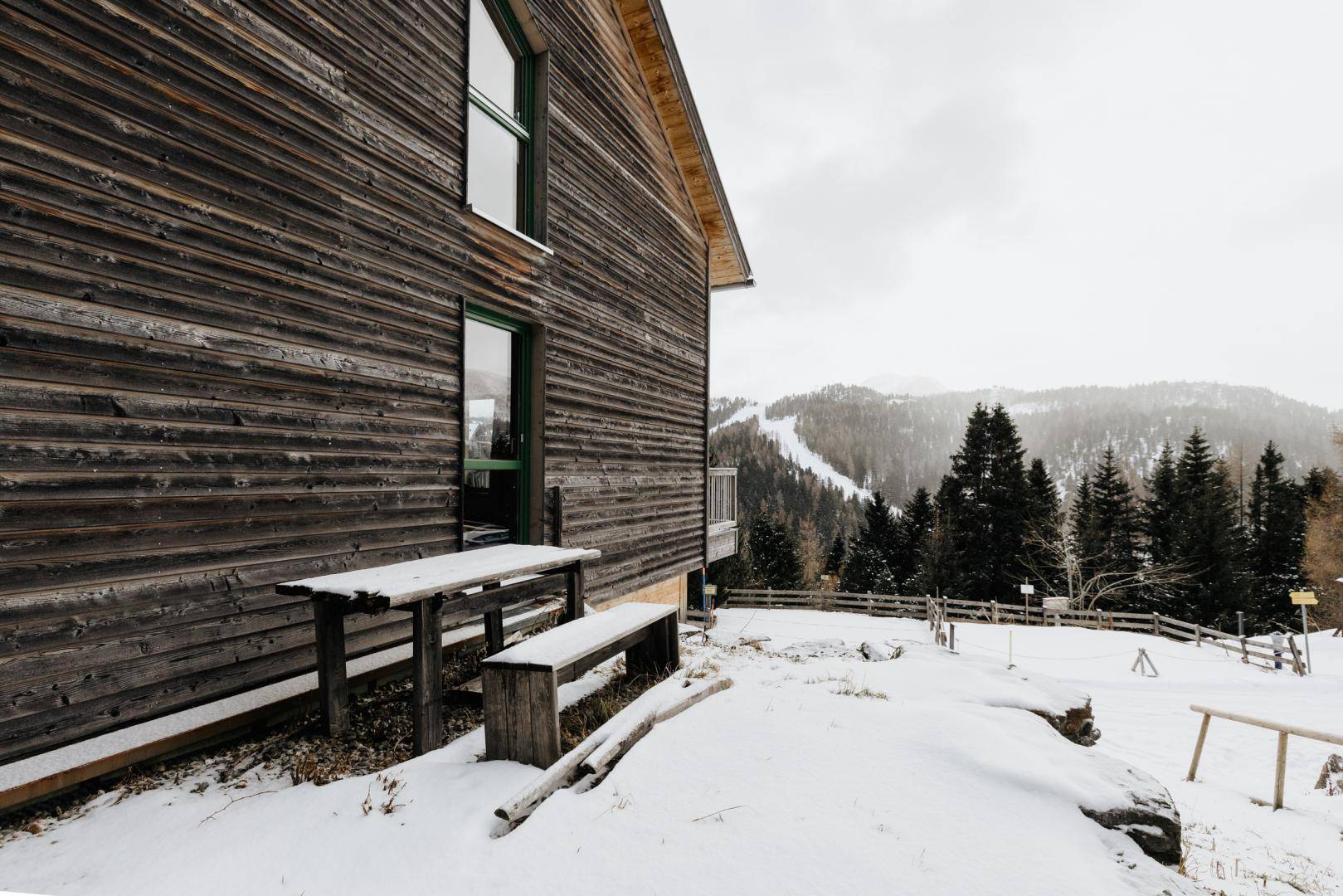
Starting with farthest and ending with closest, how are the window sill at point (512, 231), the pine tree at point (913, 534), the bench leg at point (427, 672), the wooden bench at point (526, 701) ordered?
1. the pine tree at point (913, 534)
2. the window sill at point (512, 231)
3. the bench leg at point (427, 672)
4. the wooden bench at point (526, 701)

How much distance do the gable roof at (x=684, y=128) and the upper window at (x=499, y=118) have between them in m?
2.39

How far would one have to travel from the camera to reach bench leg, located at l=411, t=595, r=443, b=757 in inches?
117

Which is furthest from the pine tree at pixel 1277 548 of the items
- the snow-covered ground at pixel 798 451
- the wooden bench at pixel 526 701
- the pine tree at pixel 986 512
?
the snow-covered ground at pixel 798 451

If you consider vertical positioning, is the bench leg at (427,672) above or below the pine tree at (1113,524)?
above

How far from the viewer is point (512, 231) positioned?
5.63 m

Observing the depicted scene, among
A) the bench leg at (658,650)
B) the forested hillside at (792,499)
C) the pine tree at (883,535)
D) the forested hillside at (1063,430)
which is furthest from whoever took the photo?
the forested hillside at (1063,430)

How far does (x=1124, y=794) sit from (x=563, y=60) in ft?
25.6

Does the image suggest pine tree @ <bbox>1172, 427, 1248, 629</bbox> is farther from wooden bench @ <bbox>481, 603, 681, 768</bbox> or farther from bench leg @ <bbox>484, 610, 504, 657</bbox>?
wooden bench @ <bbox>481, 603, 681, 768</bbox>

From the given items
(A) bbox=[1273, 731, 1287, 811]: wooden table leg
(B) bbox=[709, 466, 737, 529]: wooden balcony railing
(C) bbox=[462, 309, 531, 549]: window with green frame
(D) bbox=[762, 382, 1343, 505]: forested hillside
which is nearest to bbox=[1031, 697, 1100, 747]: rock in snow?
(A) bbox=[1273, 731, 1287, 811]: wooden table leg

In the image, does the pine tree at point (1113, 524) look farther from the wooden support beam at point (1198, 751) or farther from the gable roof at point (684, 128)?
the gable roof at point (684, 128)

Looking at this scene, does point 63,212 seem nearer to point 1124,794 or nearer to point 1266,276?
point 1124,794

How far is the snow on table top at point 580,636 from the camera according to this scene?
2.66 metres

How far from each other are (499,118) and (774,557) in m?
39.7

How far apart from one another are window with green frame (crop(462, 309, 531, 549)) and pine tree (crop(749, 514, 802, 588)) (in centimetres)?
3753
